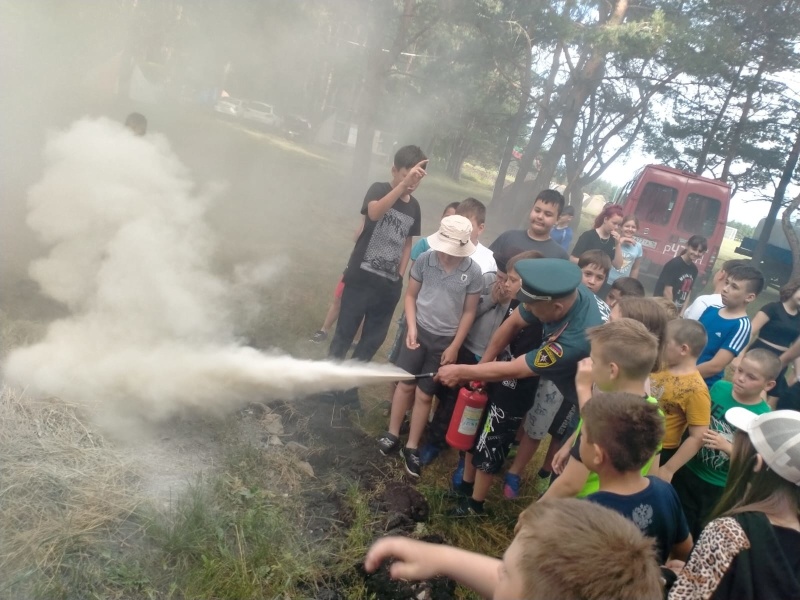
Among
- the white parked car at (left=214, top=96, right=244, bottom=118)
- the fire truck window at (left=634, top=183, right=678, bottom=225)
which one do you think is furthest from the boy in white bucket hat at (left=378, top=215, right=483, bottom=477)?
the white parked car at (left=214, top=96, right=244, bottom=118)

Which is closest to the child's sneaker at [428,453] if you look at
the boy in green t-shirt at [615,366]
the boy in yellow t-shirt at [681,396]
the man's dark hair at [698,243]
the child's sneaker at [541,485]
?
the child's sneaker at [541,485]

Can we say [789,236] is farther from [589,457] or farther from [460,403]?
[589,457]

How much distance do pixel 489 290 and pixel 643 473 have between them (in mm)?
1919

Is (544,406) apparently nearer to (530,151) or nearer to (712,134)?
(530,151)

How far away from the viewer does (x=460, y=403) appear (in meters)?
3.73

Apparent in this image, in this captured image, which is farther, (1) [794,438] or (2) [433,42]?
(2) [433,42]

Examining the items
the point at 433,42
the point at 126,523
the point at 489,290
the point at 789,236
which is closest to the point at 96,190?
the point at 126,523

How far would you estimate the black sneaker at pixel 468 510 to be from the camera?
3.64 metres

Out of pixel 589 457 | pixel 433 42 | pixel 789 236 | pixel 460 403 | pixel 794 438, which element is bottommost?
pixel 460 403

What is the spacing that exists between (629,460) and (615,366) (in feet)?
1.79

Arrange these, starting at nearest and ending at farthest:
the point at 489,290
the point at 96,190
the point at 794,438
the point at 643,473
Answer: the point at 794,438 < the point at 643,473 < the point at 489,290 < the point at 96,190

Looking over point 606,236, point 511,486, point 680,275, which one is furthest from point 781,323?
point 511,486

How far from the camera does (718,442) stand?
9.82ft

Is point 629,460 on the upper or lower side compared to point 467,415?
upper
